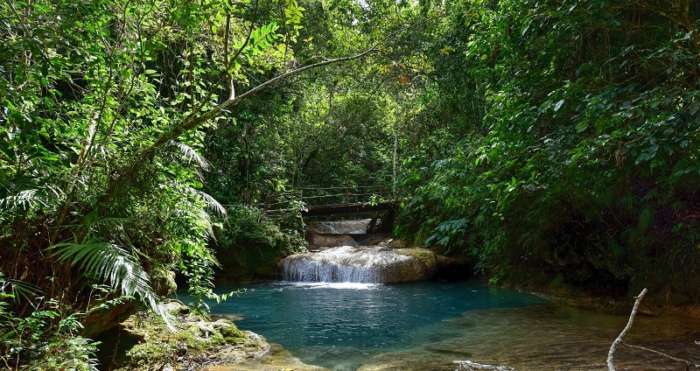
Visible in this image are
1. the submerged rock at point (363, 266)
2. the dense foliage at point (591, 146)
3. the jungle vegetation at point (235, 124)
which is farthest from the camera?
the submerged rock at point (363, 266)

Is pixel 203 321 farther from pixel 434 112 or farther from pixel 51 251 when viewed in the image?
pixel 434 112

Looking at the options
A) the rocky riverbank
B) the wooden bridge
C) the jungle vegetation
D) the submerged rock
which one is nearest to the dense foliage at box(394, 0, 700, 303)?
the jungle vegetation

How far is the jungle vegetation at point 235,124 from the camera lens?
3.54 m

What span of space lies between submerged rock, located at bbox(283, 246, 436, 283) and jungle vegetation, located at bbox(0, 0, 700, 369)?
6.16 feet

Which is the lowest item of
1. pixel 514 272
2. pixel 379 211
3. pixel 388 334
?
pixel 388 334

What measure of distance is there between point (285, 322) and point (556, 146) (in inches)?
215

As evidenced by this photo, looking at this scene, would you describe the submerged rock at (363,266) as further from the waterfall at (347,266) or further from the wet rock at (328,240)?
the wet rock at (328,240)

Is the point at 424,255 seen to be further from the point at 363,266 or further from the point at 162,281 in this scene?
the point at 162,281

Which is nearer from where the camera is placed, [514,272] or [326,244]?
[514,272]

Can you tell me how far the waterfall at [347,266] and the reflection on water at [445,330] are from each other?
5.98 feet

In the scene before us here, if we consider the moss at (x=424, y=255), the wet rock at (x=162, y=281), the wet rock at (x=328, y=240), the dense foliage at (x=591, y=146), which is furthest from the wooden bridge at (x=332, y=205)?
the wet rock at (x=162, y=281)

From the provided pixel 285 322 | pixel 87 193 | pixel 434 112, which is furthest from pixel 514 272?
pixel 87 193

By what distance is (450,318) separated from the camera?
849 cm

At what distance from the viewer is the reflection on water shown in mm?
5359
